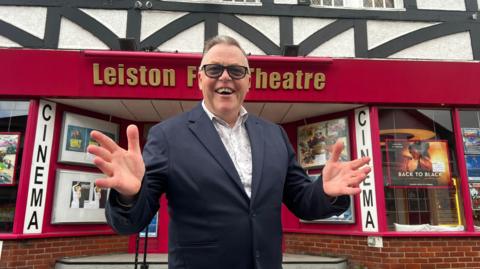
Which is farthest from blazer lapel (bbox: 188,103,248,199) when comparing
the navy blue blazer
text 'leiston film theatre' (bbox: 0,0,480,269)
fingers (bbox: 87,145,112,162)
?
text 'leiston film theatre' (bbox: 0,0,480,269)

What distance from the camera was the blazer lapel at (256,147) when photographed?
154cm

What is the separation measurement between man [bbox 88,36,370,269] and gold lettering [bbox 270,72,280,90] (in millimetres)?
3791

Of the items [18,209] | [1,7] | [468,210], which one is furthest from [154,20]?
[468,210]

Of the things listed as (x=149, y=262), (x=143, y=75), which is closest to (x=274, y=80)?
(x=143, y=75)

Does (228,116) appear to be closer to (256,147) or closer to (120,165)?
(256,147)

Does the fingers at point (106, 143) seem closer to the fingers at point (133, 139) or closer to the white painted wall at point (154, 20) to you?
the fingers at point (133, 139)

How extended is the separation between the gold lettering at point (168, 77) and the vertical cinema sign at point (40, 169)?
1840 millimetres

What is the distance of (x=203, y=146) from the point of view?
5.05ft

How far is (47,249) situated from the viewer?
16.9 feet

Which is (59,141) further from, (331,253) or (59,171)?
(331,253)

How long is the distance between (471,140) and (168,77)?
509 centimetres

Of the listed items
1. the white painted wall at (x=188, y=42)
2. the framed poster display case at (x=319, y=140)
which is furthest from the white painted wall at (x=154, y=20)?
the framed poster display case at (x=319, y=140)

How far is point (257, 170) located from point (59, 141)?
4.95 m

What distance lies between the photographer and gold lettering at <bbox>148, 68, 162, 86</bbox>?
17.4ft
